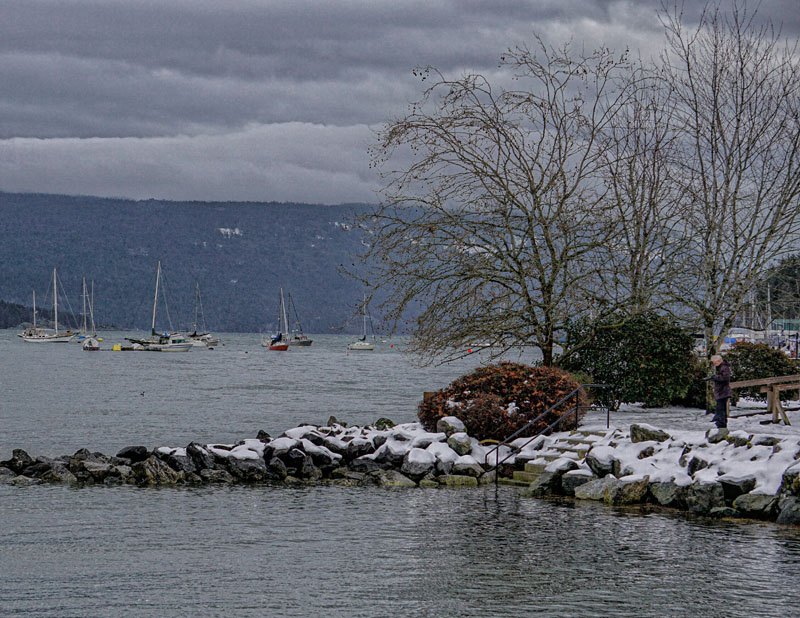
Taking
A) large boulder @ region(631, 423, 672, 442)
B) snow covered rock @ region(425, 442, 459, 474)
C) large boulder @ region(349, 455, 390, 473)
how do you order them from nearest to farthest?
large boulder @ region(631, 423, 672, 442) → snow covered rock @ region(425, 442, 459, 474) → large boulder @ region(349, 455, 390, 473)

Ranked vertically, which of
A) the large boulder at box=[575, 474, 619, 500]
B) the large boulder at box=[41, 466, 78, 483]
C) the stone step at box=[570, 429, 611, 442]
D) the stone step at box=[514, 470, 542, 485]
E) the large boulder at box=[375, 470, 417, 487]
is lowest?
the large boulder at box=[41, 466, 78, 483]

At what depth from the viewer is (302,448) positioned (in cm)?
2322

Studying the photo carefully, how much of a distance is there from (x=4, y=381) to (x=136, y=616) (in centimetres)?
6909

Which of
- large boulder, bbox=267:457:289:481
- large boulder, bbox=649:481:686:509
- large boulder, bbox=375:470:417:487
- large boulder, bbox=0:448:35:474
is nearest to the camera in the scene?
large boulder, bbox=649:481:686:509

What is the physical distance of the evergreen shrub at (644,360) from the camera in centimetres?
2558

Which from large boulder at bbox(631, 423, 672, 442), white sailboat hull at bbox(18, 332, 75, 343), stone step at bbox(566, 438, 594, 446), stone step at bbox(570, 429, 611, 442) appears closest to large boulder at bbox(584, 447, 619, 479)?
large boulder at bbox(631, 423, 672, 442)

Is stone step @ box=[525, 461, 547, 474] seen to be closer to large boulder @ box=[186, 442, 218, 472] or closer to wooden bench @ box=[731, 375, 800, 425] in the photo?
wooden bench @ box=[731, 375, 800, 425]

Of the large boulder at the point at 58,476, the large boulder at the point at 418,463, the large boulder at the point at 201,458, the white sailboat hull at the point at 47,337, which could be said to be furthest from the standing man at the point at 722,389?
the white sailboat hull at the point at 47,337

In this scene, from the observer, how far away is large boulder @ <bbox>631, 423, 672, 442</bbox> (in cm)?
1947

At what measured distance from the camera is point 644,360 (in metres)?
25.6

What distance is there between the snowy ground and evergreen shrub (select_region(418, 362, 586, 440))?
1.13 meters

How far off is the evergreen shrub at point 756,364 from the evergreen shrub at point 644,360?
3.16 metres

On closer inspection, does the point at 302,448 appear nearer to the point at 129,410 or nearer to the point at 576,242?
the point at 576,242

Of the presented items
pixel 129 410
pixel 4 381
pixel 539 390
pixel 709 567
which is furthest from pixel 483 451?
pixel 4 381
